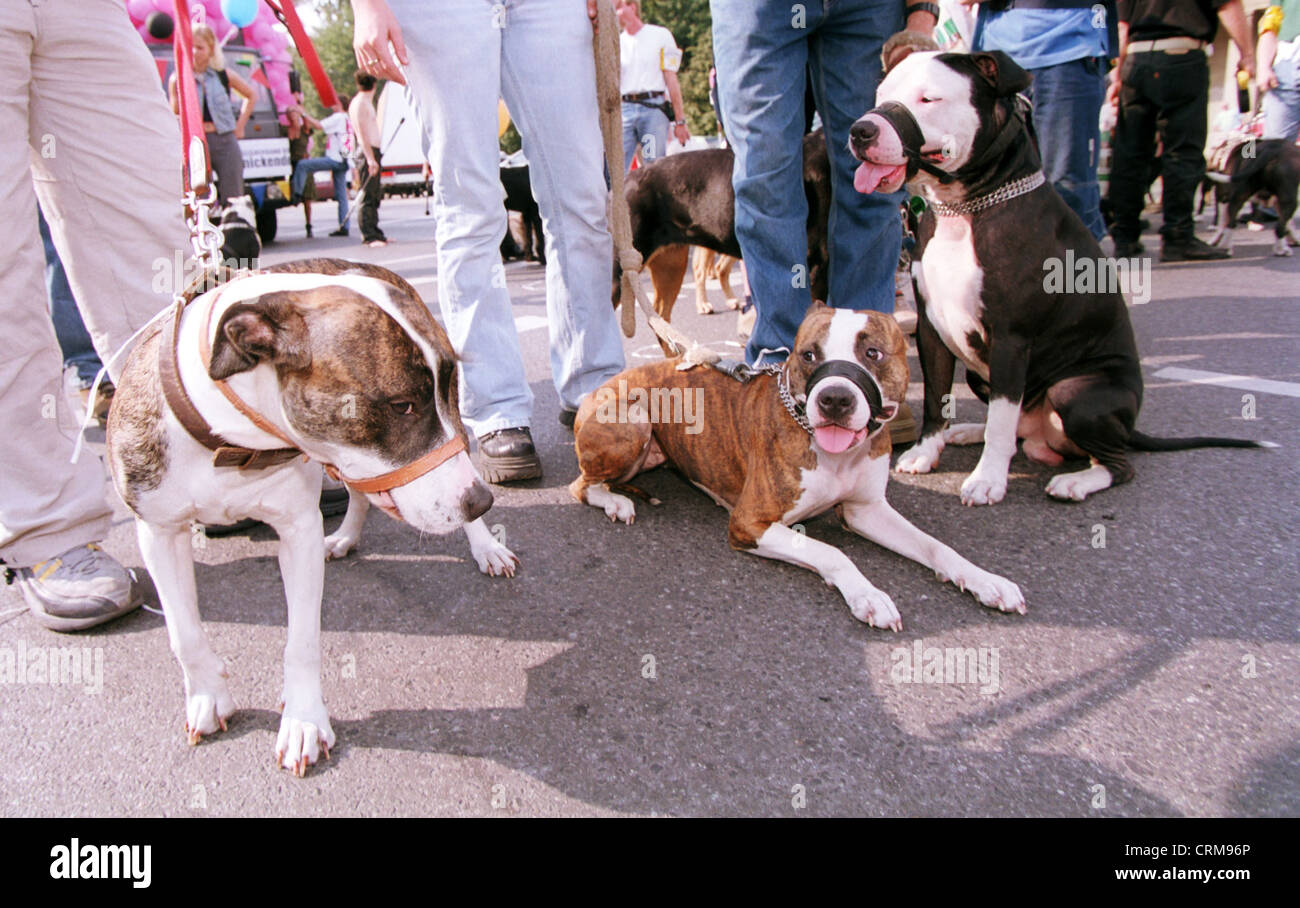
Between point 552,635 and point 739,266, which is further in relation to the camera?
point 739,266

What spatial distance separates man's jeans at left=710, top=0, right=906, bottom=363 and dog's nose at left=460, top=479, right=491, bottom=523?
193 centimetres

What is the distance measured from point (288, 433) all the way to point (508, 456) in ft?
5.22

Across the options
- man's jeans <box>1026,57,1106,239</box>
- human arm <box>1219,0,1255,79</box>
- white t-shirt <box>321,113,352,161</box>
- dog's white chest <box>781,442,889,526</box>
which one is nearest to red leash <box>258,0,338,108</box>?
dog's white chest <box>781,442,889,526</box>

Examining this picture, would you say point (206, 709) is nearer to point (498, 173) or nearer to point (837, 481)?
point (837, 481)

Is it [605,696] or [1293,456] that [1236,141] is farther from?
[605,696]

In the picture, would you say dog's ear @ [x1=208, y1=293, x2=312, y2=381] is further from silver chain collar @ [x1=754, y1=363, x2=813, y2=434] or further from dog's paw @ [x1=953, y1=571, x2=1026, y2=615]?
dog's paw @ [x1=953, y1=571, x2=1026, y2=615]

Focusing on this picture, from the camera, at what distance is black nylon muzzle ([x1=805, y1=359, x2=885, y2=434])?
2.31m

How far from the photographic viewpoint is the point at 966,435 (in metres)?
3.52

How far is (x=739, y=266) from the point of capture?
8.77m

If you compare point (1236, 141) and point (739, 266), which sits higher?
point (1236, 141)

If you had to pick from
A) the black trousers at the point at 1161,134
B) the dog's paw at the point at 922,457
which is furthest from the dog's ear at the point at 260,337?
the black trousers at the point at 1161,134

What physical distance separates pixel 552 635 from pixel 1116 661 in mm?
1394

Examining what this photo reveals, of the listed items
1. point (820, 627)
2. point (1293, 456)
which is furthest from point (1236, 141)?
point (820, 627)

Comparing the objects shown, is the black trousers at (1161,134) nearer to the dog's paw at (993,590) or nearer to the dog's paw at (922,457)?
the dog's paw at (922,457)
